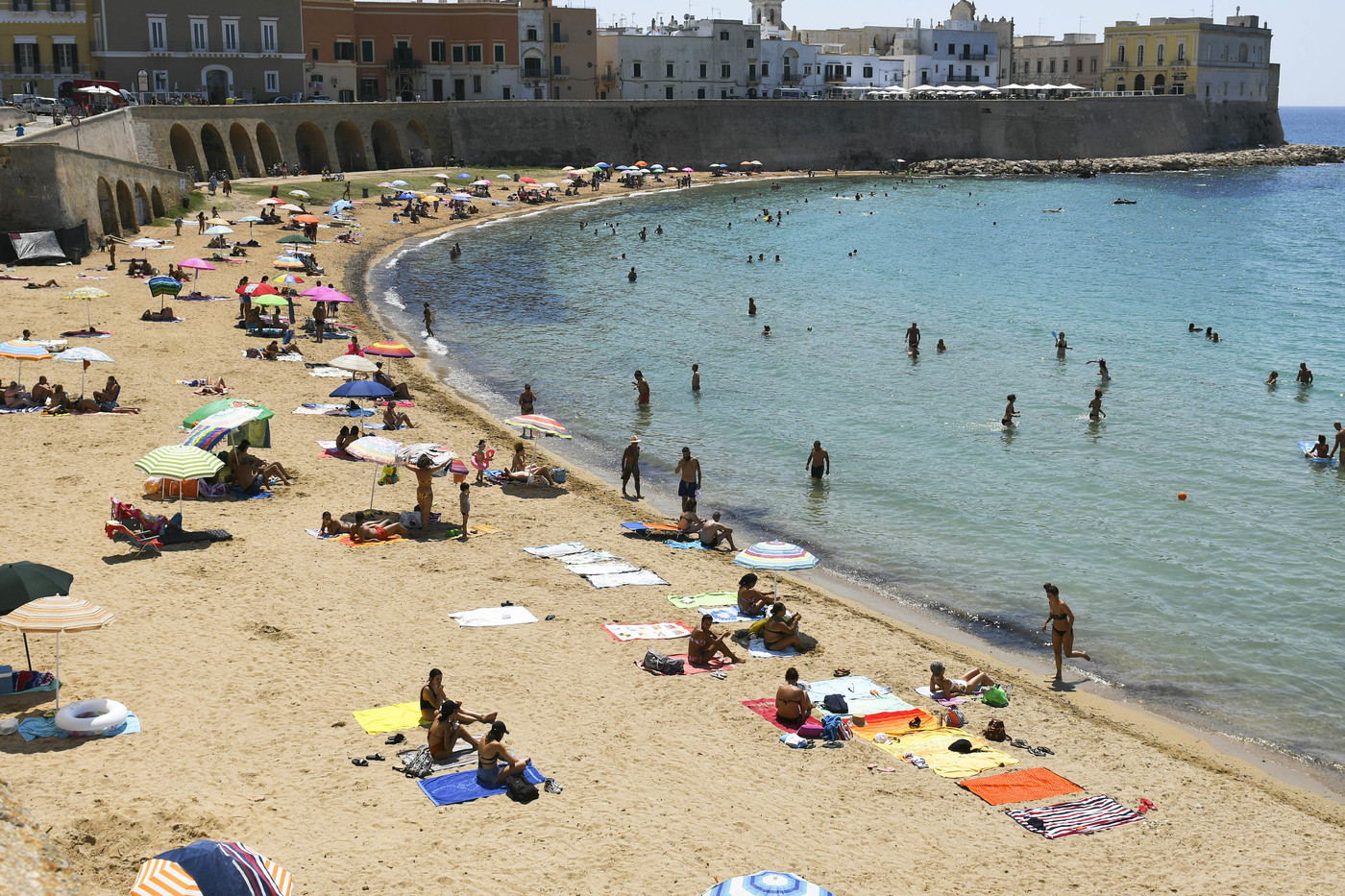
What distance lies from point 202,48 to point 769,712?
62.2 meters

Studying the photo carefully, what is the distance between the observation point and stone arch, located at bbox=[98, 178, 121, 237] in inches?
1583

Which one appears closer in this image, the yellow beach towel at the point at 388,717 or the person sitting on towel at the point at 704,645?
the yellow beach towel at the point at 388,717

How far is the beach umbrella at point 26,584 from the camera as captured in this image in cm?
1097

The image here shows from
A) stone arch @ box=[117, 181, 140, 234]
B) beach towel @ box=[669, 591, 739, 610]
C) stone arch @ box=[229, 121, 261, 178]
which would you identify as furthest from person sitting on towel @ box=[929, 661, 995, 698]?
stone arch @ box=[229, 121, 261, 178]

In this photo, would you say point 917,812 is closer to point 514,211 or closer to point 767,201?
point 514,211

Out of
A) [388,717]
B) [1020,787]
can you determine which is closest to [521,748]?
[388,717]

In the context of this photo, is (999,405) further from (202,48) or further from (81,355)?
(202,48)

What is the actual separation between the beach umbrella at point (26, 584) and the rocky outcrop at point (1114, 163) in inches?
3576

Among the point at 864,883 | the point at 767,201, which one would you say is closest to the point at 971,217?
the point at 767,201

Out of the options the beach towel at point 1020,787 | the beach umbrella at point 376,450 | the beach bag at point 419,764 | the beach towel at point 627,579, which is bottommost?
the beach towel at point 1020,787

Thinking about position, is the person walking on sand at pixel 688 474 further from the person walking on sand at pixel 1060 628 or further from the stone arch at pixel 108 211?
the stone arch at pixel 108 211

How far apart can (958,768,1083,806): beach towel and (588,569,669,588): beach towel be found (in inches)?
240

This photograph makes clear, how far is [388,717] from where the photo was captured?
11.7m

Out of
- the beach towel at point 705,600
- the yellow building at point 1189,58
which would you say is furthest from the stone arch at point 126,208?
the yellow building at point 1189,58
